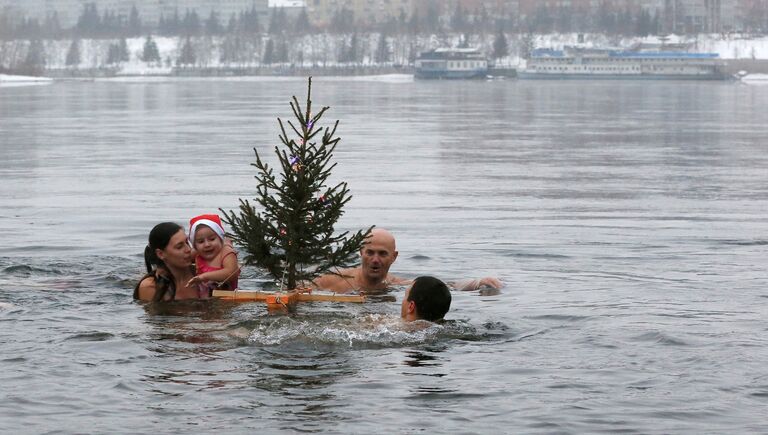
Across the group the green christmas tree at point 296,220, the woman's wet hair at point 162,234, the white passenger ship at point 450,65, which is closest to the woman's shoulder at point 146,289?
the woman's wet hair at point 162,234

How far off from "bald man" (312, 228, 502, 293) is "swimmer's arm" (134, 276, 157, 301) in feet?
4.97

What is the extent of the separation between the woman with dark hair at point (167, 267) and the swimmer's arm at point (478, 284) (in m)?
2.73

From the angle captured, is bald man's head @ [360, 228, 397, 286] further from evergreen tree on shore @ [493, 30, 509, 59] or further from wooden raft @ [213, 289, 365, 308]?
evergreen tree on shore @ [493, 30, 509, 59]

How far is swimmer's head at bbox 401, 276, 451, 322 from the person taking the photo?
12.2 metres

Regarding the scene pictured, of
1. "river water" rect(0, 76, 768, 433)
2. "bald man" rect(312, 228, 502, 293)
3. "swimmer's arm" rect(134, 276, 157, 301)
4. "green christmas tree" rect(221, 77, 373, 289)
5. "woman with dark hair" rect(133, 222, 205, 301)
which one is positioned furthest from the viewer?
"bald man" rect(312, 228, 502, 293)

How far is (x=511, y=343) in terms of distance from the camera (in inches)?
479

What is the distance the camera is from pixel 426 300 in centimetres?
1228

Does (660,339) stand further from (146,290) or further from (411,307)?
(146,290)

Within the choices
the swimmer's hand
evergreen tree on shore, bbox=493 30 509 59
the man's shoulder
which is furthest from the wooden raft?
evergreen tree on shore, bbox=493 30 509 59

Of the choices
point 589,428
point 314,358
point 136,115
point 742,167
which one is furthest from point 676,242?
point 136,115

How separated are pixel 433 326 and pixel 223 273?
2.28 m

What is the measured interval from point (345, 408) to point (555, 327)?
3381mm

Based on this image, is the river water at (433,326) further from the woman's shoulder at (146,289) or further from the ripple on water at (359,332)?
the woman's shoulder at (146,289)

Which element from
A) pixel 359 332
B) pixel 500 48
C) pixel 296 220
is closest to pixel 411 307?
pixel 359 332
